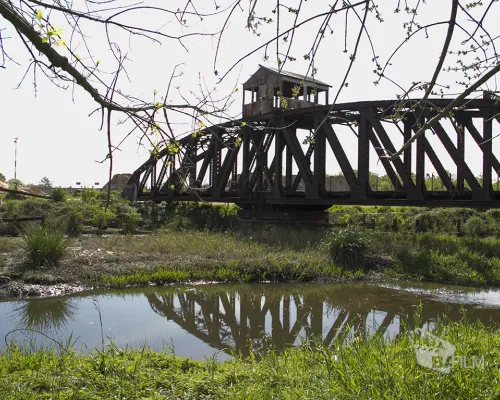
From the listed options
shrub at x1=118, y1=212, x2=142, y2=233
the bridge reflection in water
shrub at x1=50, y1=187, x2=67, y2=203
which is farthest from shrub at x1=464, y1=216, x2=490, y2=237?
shrub at x1=50, y1=187, x2=67, y2=203

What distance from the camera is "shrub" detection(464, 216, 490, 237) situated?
1805cm

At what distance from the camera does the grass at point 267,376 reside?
146 inches

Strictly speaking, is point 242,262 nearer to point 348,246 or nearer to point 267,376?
point 348,246

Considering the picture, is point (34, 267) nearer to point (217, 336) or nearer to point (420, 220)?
point (217, 336)

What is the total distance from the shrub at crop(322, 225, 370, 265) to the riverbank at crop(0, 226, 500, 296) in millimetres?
136

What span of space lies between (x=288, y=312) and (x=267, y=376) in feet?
15.4

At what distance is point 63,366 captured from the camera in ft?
15.7

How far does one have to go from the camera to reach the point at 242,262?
12.7m

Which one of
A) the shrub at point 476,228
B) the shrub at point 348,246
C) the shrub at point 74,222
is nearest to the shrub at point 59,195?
the shrub at point 74,222

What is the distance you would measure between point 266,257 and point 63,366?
8564mm

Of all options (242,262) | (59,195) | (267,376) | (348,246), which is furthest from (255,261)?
(59,195)

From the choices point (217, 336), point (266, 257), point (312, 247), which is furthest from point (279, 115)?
point (217, 336)

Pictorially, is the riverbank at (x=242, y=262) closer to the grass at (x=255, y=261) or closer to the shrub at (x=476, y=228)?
the grass at (x=255, y=261)

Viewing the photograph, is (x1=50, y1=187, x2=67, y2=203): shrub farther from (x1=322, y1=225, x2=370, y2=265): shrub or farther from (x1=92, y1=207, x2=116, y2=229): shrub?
(x1=322, y1=225, x2=370, y2=265): shrub
